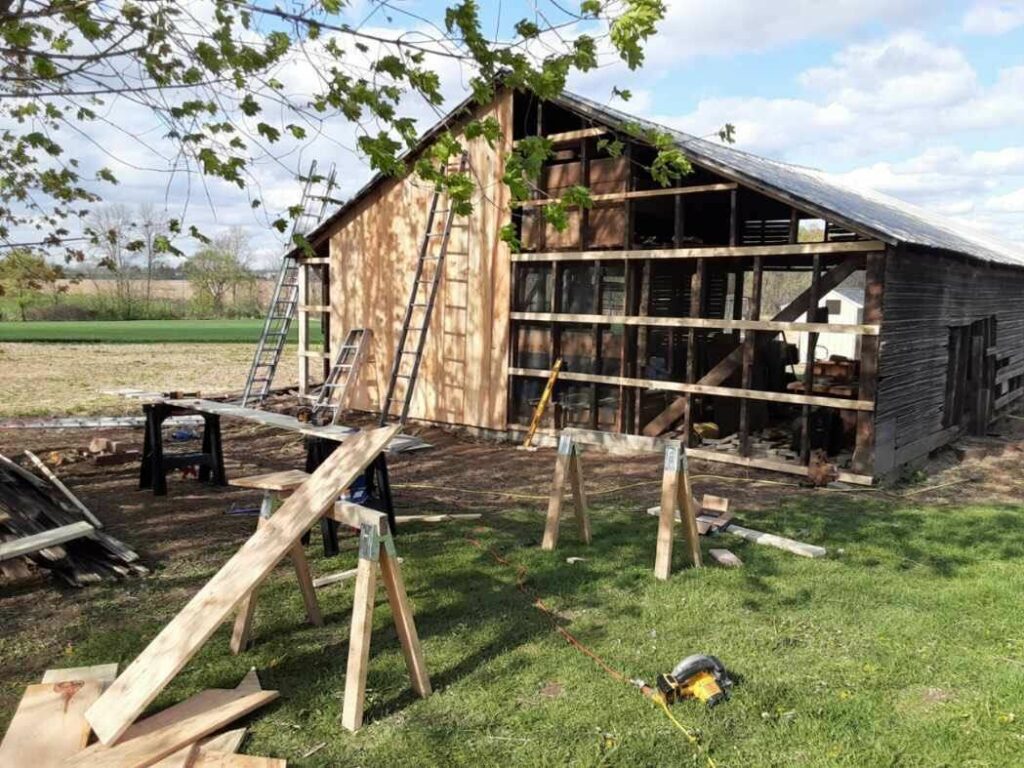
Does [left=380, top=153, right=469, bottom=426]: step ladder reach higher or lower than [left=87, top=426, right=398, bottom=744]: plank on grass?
higher

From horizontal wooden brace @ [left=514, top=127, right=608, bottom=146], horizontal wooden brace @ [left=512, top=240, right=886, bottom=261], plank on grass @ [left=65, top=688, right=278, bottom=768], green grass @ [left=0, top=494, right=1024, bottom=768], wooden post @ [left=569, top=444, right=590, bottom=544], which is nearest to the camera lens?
plank on grass @ [left=65, top=688, right=278, bottom=768]

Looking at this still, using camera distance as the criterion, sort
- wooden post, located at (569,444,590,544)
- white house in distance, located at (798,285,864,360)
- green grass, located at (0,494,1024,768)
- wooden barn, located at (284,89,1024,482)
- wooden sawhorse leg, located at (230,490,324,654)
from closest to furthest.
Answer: green grass, located at (0,494,1024,768) < wooden sawhorse leg, located at (230,490,324,654) < wooden post, located at (569,444,590,544) < wooden barn, located at (284,89,1024,482) < white house in distance, located at (798,285,864,360)

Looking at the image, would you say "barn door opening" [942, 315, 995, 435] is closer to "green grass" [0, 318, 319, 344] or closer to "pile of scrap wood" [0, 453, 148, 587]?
"pile of scrap wood" [0, 453, 148, 587]

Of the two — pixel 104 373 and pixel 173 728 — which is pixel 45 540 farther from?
pixel 104 373

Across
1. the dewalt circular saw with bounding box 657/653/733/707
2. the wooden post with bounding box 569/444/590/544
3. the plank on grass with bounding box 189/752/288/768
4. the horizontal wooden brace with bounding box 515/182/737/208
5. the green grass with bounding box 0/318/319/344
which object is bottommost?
the plank on grass with bounding box 189/752/288/768

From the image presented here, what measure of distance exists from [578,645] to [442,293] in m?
9.27

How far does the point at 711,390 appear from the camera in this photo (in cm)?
1057

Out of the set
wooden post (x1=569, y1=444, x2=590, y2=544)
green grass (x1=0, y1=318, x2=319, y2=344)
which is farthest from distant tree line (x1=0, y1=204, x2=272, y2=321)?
wooden post (x1=569, y1=444, x2=590, y2=544)

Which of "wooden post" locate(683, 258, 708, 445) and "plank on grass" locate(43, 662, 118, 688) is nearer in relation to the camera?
"plank on grass" locate(43, 662, 118, 688)

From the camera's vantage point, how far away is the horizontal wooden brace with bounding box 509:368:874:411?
9523 millimetres

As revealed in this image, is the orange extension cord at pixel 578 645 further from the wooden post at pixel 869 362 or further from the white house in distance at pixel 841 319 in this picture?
the white house in distance at pixel 841 319

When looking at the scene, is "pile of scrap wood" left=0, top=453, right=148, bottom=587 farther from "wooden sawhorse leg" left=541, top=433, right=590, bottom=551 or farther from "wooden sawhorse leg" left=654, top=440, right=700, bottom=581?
"wooden sawhorse leg" left=654, top=440, right=700, bottom=581

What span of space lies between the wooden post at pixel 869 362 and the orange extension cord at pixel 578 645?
17.6 feet

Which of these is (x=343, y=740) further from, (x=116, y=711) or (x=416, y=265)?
(x=416, y=265)
